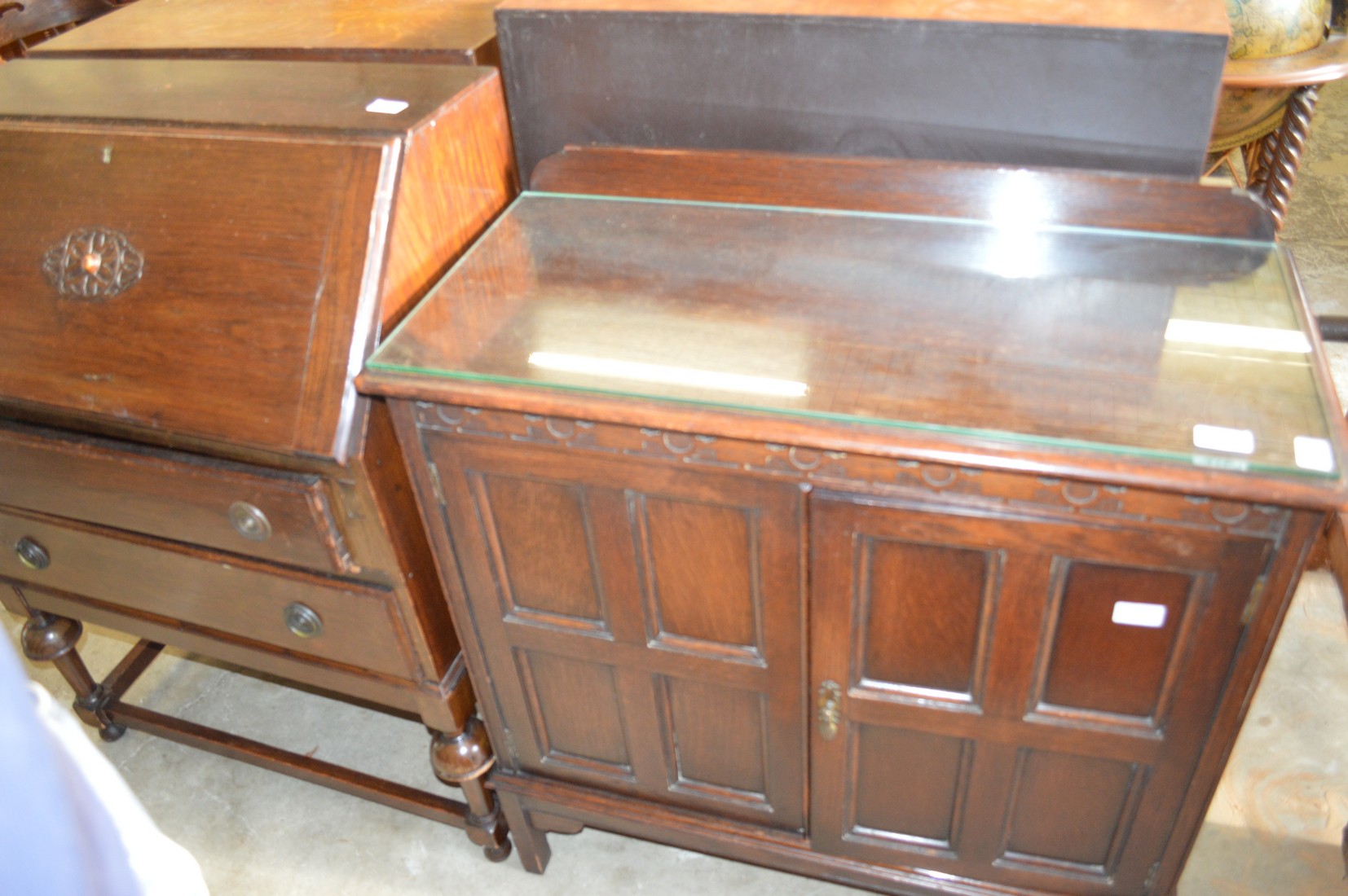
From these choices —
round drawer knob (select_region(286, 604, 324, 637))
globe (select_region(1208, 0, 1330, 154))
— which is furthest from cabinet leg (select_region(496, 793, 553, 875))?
globe (select_region(1208, 0, 1330, 154))

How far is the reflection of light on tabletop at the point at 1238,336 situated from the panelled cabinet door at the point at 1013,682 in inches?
8.8

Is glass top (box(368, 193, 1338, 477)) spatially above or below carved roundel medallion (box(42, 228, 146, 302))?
below

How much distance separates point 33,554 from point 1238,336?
1.79 metres

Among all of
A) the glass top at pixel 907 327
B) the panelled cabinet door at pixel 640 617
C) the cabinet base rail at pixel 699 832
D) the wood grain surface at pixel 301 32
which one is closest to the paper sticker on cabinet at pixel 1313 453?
the glass top at pixel 907 327

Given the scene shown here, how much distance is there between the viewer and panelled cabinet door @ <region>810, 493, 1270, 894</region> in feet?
3.61

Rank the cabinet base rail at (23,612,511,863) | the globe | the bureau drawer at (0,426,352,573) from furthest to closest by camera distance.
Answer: the globe < the cabinet base rail at (23,612,511,863) < the bureau drawer at (0,426,352,573)

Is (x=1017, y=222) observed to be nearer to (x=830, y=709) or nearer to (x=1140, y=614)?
(x=1140, y=614)

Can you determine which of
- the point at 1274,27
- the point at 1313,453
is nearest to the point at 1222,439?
the point at 1313,453

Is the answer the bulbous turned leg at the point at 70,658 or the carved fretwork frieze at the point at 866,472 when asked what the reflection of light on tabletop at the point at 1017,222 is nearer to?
the carved fretwork frieze at the point at 866,472

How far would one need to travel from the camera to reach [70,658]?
2.02 m

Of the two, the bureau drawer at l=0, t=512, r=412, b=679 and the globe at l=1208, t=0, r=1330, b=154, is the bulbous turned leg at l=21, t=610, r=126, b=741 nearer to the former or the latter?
the bureau drawer at l=0, t=512, r=412, b=679

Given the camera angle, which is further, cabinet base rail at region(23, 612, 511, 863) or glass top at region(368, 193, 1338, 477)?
cabinet base rail at region(23, 612, 511, 863)

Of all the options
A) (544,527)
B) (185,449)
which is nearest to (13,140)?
(185,449)

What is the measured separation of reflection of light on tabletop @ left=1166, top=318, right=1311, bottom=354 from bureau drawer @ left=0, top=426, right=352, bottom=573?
1.04m
